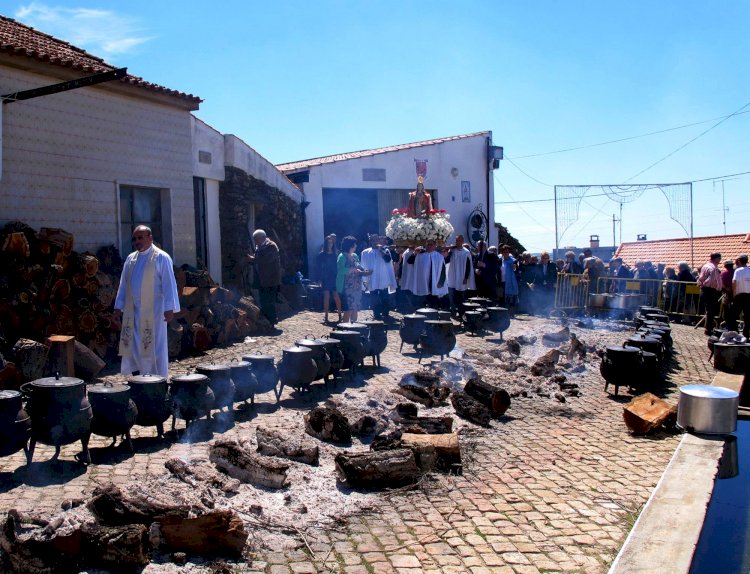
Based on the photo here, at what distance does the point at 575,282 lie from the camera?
19.4 m

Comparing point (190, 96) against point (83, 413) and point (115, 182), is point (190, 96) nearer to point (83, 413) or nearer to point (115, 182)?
point (115, 182)

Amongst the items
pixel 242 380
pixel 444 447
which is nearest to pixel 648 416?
pixel 444 447

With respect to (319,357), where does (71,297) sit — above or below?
above

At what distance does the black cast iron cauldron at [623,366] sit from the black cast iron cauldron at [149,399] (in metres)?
5.84

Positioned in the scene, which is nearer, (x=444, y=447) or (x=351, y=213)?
(x=444, y=447)

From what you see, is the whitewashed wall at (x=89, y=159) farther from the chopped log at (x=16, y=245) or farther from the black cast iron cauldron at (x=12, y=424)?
the black cast iron cauldron at (x=12, y=424)

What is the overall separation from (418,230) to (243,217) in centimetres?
474

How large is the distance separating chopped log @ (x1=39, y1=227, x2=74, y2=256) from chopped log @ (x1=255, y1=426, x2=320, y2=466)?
521 centimetres

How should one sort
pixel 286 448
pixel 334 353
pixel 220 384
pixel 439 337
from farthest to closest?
1. pixel 439 337
2. pixel 334 353
3. pixel 220 384
4. pixel 286 448

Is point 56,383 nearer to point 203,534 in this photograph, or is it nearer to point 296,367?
point 203,534

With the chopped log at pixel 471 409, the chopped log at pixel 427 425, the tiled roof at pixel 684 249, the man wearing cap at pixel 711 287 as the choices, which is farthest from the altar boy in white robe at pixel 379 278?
the tiled roof at pixel 684 249

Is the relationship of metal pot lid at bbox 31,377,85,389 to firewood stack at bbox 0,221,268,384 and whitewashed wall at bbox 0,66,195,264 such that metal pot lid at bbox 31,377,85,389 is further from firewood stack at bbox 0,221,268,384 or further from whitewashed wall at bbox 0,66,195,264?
whitewashed wall at bbox 0,66,195,264

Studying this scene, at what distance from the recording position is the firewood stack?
28.6ft

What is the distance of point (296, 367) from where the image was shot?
25.0ft
